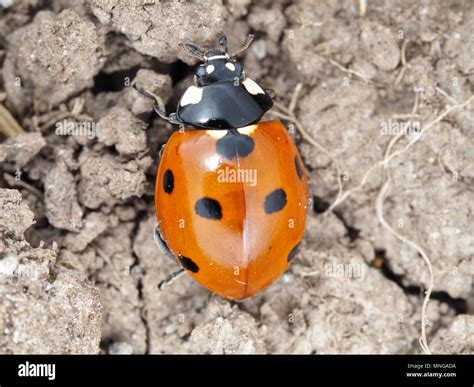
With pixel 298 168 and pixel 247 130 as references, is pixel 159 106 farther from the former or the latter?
pixel 298 168

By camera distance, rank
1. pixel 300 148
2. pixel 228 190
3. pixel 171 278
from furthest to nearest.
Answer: pixel 300 148, pixel 171 278, pixel 228 190

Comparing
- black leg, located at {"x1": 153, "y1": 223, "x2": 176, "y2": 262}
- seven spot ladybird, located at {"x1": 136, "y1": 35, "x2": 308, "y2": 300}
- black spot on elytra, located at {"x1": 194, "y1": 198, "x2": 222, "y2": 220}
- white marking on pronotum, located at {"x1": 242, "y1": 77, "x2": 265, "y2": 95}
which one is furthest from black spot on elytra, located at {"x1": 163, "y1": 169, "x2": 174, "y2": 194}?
white marking on pronotum, located at {"x1": 242, "y1": 77, "x2": 265, "y2": 95}

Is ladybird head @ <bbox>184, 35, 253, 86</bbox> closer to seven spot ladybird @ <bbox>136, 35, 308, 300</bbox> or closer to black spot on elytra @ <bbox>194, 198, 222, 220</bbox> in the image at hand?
seven spot ladybird @ <bbox>136, 35, 308, 300</bbox>

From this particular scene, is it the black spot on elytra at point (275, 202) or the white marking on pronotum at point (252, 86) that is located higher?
the white marking on pronotum at point (252, 86)

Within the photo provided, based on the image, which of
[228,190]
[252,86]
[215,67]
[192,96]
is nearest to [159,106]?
[192,96]

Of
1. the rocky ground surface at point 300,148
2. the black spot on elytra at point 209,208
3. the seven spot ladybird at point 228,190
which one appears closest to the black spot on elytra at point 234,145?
the seven spot ladybird at point 228,190

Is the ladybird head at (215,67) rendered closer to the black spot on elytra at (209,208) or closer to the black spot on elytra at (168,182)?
the black spot on elytra at (168,182)
